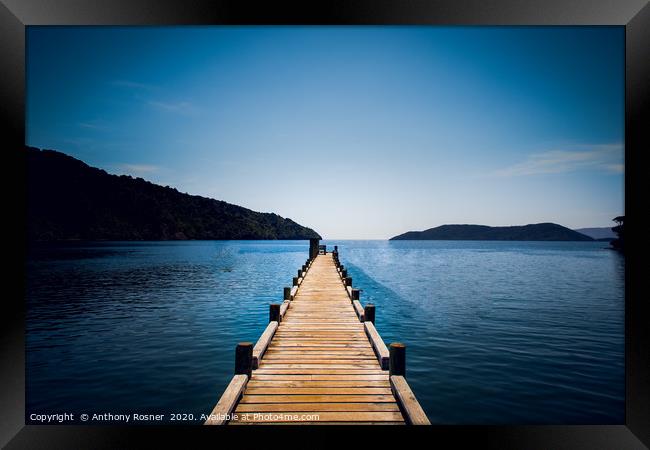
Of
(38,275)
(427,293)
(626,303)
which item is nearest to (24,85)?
(626,303)

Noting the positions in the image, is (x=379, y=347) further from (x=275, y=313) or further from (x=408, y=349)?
(x=408, y=349)

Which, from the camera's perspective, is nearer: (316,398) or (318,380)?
(316,398)

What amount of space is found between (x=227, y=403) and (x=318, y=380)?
1.73 metres

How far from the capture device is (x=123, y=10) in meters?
4.37

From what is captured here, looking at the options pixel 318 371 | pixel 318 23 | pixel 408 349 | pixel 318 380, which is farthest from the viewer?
pixel 408 349

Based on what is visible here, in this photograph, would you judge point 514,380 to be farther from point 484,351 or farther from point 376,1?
point 376,1

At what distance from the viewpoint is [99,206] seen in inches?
5822

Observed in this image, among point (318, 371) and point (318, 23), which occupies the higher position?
point (318, 23)

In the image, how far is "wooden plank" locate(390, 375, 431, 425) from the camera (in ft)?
14.7

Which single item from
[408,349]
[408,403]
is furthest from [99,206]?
[408,403]

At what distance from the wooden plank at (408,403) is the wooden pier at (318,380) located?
1 centimetres

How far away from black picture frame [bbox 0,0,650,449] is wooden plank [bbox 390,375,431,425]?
0.47 ft

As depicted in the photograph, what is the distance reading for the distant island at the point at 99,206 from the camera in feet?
434

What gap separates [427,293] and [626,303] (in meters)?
24.7
